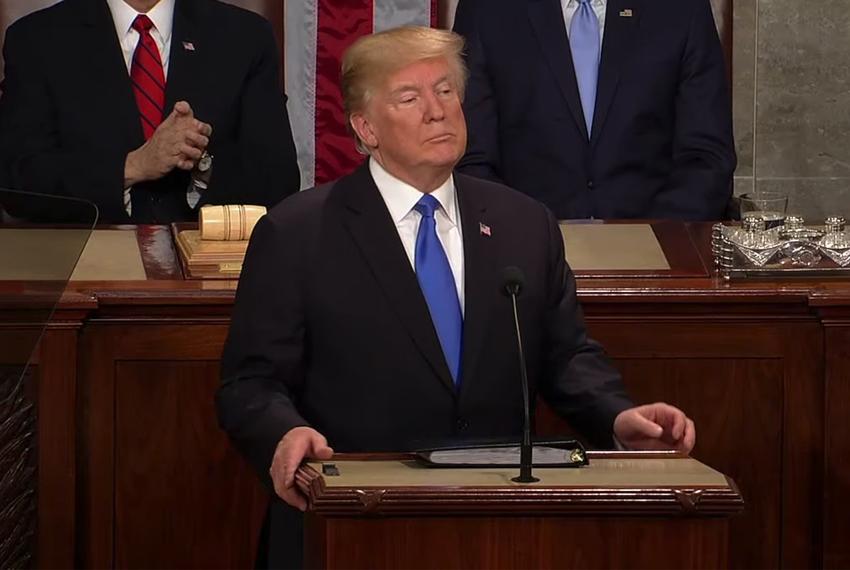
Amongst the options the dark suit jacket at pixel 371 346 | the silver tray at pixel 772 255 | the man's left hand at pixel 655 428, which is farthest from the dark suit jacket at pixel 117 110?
the man's left hand at pixel 655 428

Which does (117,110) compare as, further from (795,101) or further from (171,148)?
(795,101)

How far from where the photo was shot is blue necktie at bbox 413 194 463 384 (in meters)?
3.41

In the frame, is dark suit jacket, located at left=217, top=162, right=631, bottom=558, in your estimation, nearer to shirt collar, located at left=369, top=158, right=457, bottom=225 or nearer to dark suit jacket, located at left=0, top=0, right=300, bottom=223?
shirt collar, located at left=369, top=158, right=457, bottom=225

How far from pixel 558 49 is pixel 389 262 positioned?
197cm

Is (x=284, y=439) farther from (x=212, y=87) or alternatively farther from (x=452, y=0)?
(x=452, y=0)

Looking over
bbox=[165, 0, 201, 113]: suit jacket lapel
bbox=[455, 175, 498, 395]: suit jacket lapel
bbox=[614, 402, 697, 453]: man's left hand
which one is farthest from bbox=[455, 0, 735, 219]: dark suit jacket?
bbox=[614, 402, 697, 453]: man's left hand

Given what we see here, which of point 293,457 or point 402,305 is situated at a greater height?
point 402,305

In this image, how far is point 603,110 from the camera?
5.23m

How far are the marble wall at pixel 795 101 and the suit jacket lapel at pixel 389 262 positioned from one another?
11.4ft

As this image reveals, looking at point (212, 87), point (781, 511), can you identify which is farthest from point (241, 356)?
point (212, 87)

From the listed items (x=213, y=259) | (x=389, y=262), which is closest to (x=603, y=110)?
(x=213, y=259)

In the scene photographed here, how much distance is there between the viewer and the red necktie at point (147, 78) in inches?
205

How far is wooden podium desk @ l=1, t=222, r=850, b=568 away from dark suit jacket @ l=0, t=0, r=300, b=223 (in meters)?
0.97

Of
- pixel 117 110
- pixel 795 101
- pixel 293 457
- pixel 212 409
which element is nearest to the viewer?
pixel 293 457
